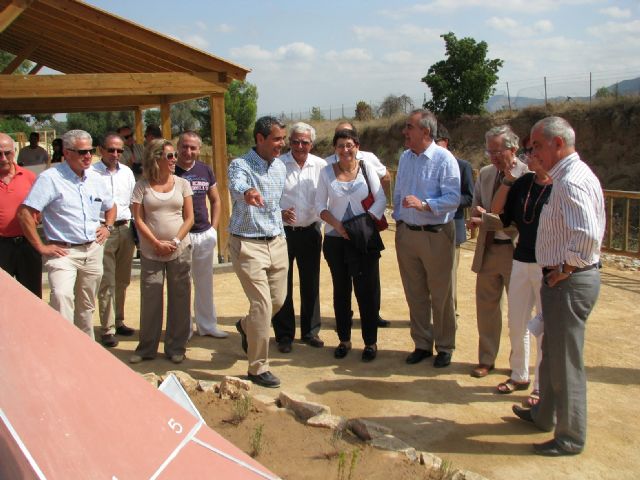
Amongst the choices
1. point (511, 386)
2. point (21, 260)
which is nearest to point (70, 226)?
point (21, 260)

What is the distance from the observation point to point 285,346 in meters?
5.66

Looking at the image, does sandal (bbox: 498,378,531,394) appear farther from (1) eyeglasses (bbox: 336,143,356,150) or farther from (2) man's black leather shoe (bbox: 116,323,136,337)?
(2) man's black leather shoe (bbox: 116,323,136,337)

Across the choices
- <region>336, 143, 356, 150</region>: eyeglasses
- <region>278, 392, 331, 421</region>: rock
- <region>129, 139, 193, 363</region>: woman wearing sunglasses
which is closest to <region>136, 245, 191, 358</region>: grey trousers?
<region>129, 139, 193, 363</region>: woman wearing sunglasses

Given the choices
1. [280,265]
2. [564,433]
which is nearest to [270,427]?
[280,265]

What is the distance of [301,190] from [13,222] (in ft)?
8.01

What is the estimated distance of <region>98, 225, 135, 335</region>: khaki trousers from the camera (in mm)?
5902

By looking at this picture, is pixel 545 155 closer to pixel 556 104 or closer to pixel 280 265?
pixel 280 265

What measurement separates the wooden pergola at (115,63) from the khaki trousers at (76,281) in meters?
3.61

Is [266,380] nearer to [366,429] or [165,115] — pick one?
[366,429]

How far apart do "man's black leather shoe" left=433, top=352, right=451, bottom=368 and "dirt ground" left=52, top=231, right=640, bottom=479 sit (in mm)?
55

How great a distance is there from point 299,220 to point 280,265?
70 centimetres

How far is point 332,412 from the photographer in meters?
4.42

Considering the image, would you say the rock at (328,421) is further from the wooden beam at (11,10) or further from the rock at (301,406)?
the wooden beam at (11,10)

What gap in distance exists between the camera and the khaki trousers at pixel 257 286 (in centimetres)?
474
